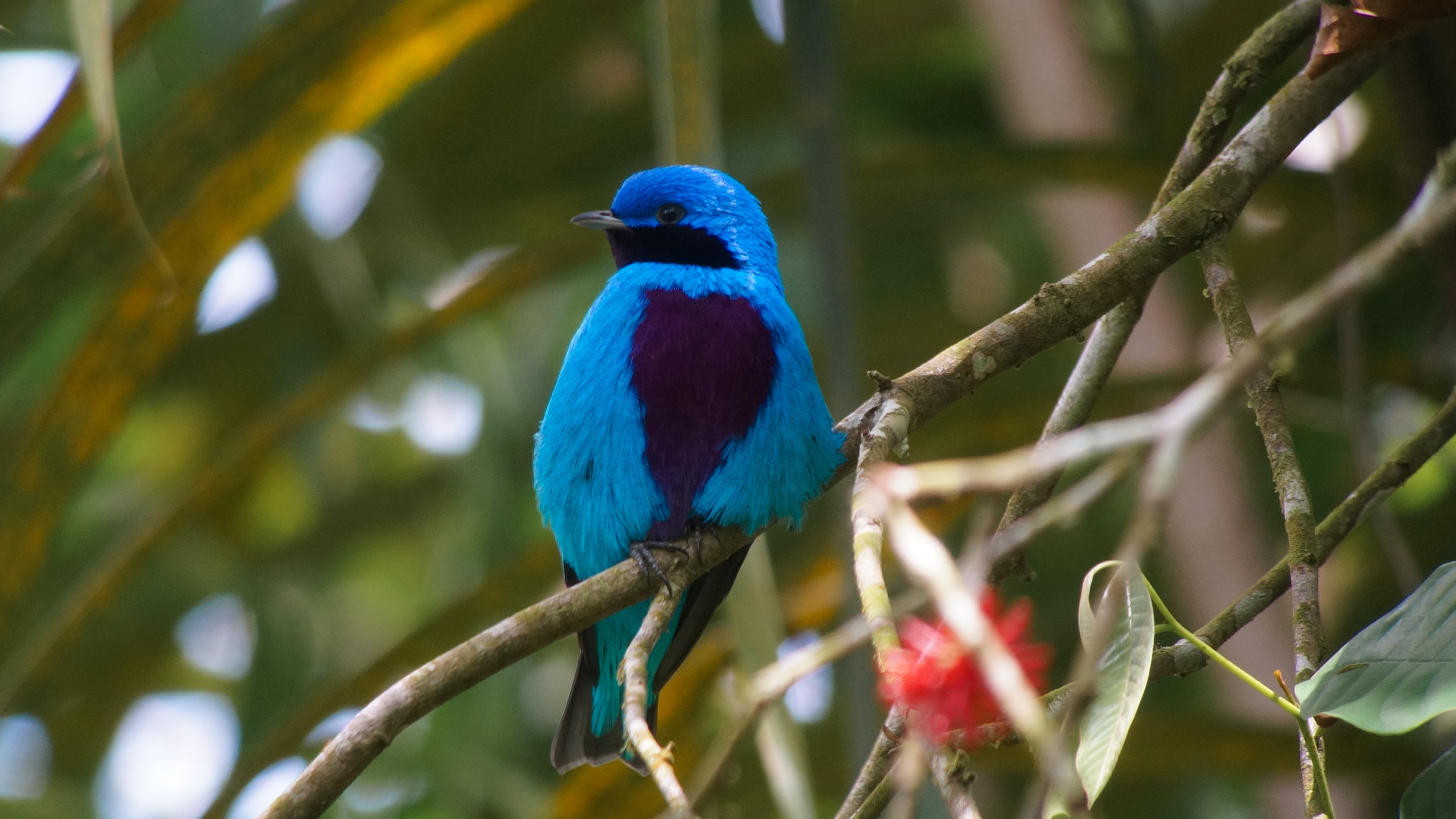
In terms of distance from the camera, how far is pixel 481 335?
5082 mm

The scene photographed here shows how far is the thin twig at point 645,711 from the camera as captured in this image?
135cm

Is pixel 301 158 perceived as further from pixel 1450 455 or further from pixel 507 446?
pixel 1450 455

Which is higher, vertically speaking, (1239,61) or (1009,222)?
(1239,61)

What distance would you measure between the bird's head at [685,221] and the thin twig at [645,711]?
1733 millimetres

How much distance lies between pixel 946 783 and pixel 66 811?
5.49m

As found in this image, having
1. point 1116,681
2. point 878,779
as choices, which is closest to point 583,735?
point 878,779

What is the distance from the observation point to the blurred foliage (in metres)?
3.70

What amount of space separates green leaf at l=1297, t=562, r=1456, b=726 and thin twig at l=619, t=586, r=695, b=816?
77cm

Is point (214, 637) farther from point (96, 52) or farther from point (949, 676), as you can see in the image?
point (949, 676)

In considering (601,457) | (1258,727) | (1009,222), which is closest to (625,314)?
(601,457)

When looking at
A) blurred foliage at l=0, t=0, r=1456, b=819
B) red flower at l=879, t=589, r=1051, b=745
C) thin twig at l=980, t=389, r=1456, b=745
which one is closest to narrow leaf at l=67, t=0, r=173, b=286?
blurred foliage at l=0, t=0, r=1456, b=819

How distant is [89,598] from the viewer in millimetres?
3854

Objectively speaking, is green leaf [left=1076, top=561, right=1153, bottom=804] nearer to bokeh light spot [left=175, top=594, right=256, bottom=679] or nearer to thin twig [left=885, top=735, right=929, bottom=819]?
thin twig [left=885, top=735, right=929, bottom=819]

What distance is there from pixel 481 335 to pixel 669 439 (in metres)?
1.99
